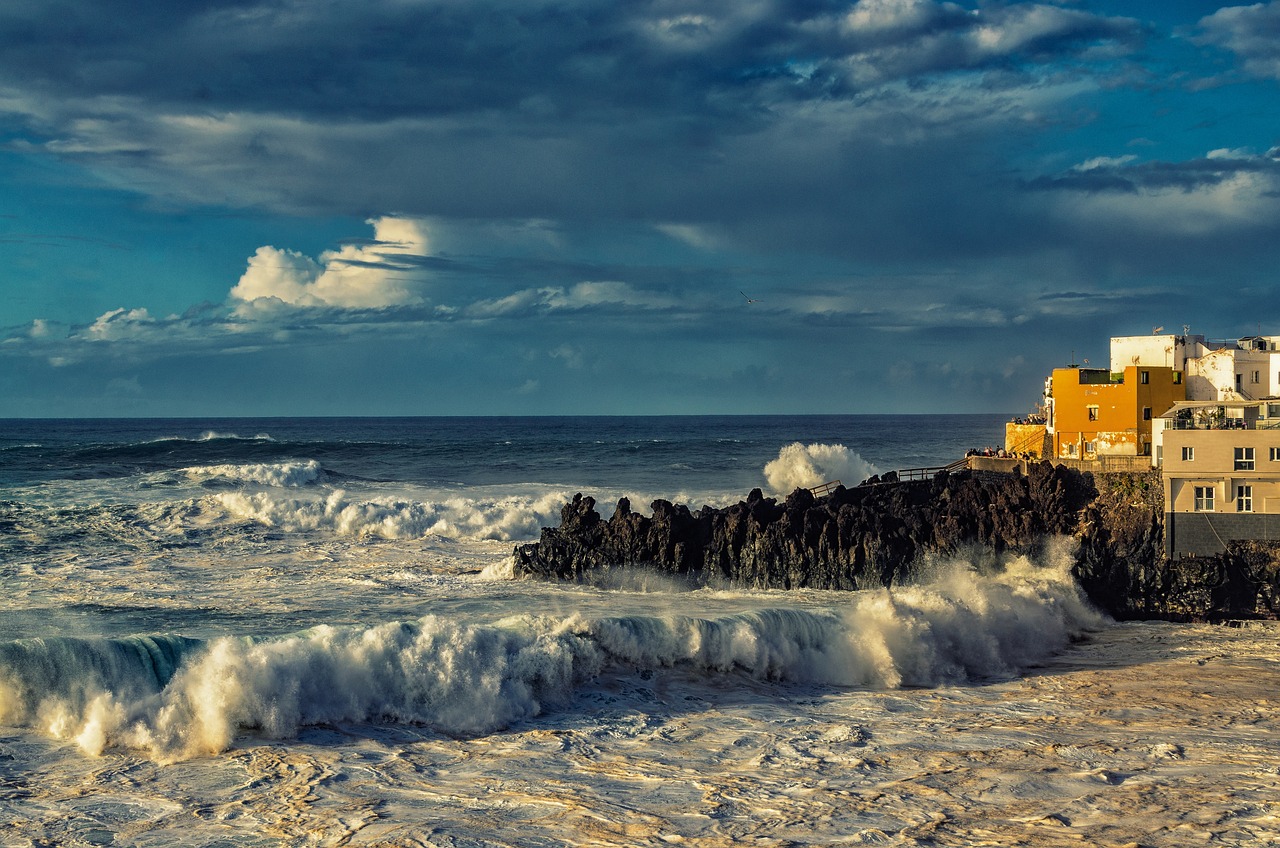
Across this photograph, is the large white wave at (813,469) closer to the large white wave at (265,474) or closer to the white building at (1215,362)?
the white building at (1215,362)

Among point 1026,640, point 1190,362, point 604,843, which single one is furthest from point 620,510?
point 1190,362

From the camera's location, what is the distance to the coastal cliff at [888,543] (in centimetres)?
2212

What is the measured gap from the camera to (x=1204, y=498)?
23703mm

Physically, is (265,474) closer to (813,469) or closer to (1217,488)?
(813,469)

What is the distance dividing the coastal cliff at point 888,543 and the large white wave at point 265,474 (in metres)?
23.1

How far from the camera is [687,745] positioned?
1247 centimetres

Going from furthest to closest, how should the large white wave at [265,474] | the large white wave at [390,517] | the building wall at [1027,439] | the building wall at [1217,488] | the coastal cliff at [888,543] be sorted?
the large white wave at [265,474]
the building wall at [1027,439]
the large white wave at [390,517]
the building wall at [1217,488]
the coastal cliff at [888,543]

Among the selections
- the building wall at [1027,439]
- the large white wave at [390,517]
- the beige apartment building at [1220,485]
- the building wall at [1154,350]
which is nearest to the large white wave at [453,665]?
the beige apartment building at [1220,485]

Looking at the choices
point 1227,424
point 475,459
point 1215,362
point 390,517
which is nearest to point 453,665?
point 390,517

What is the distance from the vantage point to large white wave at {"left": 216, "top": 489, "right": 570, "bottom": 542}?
30922mm

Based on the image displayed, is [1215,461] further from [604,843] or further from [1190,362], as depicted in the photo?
[604,843]

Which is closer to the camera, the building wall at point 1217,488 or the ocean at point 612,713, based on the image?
the ocean at point 612,713

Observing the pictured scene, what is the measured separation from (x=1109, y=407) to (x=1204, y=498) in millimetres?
12180

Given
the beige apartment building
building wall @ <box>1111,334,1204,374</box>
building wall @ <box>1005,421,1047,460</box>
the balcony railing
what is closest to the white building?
building wall @ <box>1111,334,1204,374</box>
